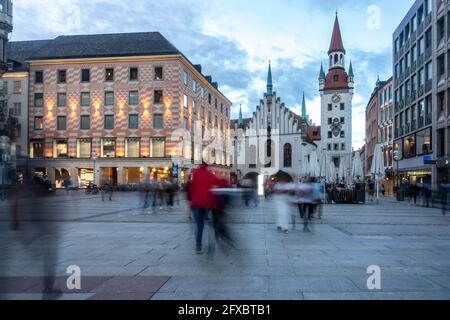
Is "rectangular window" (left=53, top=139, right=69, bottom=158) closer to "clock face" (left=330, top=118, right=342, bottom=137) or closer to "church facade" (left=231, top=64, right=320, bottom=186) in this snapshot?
"church facade" (left=231, top=64, right=320, bottom=186)

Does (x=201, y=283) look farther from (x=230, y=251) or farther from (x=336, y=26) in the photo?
(x=336, y=26)

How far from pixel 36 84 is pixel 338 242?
50.1 meters

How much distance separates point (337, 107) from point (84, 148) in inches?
2449

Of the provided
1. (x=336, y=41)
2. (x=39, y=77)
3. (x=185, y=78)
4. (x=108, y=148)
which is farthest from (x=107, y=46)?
(x=336, y=41)

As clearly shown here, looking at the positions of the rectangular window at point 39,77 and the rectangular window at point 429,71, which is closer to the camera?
the rectangular window at point 429,71

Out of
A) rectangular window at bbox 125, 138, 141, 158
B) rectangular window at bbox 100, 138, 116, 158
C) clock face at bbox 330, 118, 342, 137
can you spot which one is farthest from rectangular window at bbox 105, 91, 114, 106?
clock face at bbox 330, 118, 342, 137

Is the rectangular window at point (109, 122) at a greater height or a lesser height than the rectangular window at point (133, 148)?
greater

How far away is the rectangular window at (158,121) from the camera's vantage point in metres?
48.9

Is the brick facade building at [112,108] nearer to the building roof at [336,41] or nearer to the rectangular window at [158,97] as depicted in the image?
the rectangular window at [158,97]

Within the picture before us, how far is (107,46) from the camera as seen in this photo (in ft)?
170

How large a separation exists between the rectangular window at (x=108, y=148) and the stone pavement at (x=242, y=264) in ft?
127

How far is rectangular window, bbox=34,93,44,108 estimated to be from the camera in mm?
51938

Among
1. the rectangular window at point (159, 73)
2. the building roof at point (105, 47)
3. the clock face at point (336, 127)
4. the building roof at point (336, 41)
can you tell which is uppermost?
the building roof at point (336, 41)

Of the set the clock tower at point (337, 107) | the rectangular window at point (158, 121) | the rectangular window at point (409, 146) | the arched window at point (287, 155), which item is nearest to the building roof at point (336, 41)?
the clock tower at point (337, 107)
